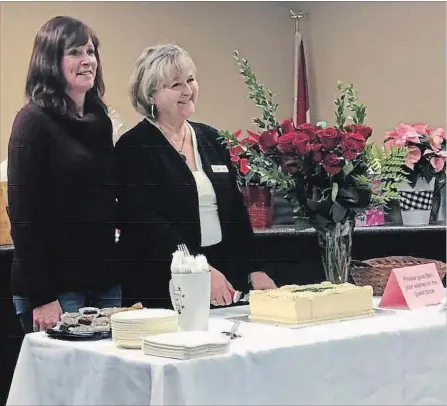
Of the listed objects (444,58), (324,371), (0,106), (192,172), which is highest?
(444,58)

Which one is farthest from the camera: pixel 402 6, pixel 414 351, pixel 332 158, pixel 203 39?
pixel 402 6

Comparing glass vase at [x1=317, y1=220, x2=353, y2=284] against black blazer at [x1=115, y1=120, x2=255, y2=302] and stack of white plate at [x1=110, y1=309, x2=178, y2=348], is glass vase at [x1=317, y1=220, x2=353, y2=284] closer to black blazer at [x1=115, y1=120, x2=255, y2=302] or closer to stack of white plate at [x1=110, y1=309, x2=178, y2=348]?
black blazer at [x1=115, y1=120, x2=255, y2=302]

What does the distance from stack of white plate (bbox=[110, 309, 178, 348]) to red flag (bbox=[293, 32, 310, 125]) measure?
141cm

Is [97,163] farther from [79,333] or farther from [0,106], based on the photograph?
[79,333]

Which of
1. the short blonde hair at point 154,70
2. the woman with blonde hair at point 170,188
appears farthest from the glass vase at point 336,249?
the short blonde hair at point 154,70

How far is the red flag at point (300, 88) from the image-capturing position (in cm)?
334

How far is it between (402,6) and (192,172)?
A: 1280 millimetres

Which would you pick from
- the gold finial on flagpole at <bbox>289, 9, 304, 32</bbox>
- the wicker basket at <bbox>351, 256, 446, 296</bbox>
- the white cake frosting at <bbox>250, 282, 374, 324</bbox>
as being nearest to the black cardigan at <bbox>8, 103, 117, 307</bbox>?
the white cake frosting at <bbox>250, 282, 374, 324</bbox>

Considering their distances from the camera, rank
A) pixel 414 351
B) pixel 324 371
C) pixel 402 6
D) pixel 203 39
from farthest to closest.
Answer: pixel 402 6 → pixel 203 39 → pixel 414 351 → pixel 324 371

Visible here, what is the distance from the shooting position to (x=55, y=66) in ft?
9.46

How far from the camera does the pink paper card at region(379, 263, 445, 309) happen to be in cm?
259

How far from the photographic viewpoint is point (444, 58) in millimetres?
3689

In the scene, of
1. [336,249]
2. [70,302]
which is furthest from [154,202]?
[336,249]

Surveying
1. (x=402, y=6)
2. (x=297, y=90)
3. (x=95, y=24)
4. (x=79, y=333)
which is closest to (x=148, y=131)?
(x=95, y=24)
